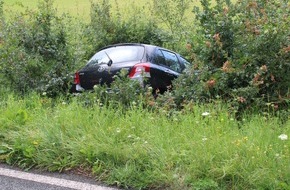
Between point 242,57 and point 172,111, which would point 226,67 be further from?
point 172,111

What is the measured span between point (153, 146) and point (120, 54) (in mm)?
4855

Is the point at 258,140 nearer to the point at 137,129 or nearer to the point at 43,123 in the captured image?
the point at 137,129

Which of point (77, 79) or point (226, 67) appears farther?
point (77, 79)

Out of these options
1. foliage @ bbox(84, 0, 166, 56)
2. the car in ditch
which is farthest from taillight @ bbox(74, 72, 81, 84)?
foliage @ bbox(84, 0, 166, 56)

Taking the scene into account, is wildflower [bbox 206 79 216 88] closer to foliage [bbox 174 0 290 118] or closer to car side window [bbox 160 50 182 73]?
foliage [bbox 174 0 290 118]

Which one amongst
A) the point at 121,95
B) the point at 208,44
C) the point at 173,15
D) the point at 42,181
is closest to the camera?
the point at 42,181

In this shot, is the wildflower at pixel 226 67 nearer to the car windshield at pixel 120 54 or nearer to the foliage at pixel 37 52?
the foliage at pixel 37 52

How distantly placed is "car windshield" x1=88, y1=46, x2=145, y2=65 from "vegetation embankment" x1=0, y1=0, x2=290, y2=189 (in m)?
1.00

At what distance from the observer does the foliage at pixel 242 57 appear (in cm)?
541

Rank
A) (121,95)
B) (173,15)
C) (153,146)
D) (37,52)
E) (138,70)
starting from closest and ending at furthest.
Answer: (153,146), (121,95), (37,52), (138,70), (173,15)

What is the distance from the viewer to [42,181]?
397cm

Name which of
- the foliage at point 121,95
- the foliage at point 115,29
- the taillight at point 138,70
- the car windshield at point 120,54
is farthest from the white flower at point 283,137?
the foliage at point 115,29

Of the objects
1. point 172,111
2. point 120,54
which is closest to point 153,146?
point 172,111

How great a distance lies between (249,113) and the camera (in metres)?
5.28
